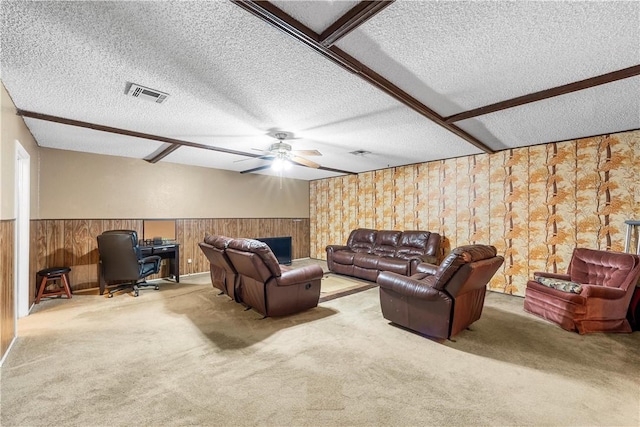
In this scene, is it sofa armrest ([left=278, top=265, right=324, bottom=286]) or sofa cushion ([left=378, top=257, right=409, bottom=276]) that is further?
sofa cushion ([left=378, top=257, right=409, bottom=276])

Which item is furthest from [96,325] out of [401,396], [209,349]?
[401,396]

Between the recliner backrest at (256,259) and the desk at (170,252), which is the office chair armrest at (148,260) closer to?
the desk at (170,252)

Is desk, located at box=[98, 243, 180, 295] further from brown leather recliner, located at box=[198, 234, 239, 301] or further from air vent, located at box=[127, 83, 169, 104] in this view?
air vent, located at box=[127, 83, 169, 104]

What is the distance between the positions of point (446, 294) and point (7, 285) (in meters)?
4.19

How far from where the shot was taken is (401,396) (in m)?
1.91

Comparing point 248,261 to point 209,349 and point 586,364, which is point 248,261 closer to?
point 209,349

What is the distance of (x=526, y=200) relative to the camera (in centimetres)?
437

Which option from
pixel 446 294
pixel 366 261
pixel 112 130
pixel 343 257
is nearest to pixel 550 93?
pixel 446 294

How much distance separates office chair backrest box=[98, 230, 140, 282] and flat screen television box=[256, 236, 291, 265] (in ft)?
10.5

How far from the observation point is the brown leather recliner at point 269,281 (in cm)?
313

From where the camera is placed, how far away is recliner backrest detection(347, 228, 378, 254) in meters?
6.12

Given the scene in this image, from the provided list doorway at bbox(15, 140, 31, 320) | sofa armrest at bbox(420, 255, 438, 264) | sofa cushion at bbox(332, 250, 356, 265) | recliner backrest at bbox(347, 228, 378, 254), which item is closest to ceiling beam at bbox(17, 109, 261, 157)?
doorway at bbox(15, 140, 31, 320)

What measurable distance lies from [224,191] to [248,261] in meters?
3.82

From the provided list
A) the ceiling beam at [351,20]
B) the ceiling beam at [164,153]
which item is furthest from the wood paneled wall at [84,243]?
the ceiling beam at [351,20]
